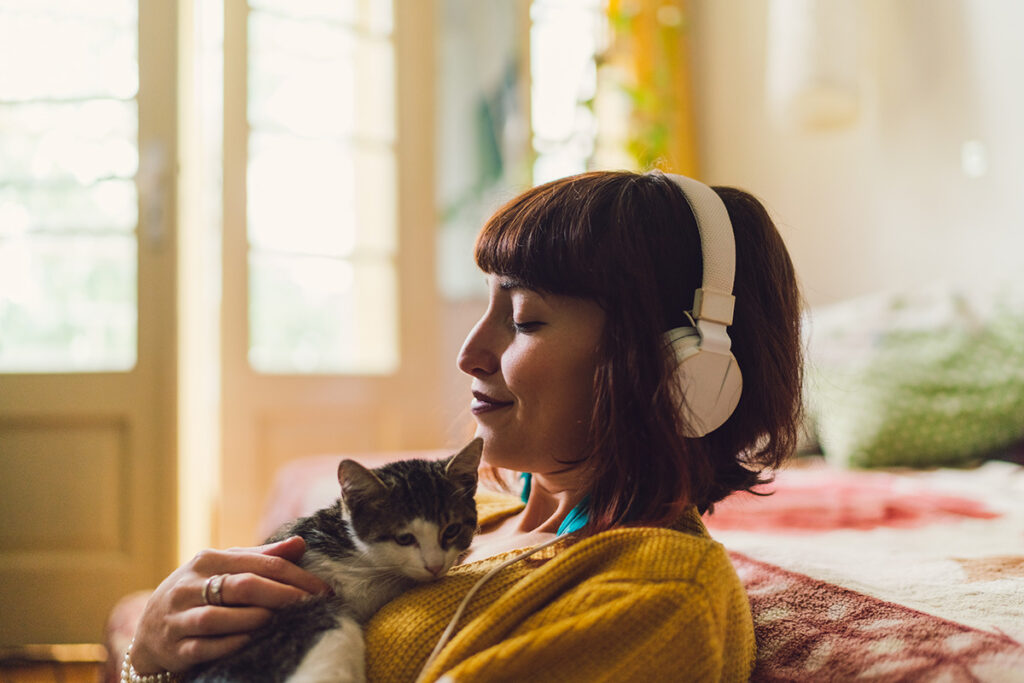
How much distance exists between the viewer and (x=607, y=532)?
26.4 inches

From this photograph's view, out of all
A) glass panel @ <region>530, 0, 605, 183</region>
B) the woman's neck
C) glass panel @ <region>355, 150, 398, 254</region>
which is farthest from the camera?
glass panel @ <region>530, 0, 605, 183</region>

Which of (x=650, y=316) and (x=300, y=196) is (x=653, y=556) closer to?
(x=650, y=316)

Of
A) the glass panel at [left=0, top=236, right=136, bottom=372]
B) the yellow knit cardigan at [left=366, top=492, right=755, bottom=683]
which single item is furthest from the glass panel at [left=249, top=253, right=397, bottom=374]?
the yellow knit cardigan at [left=366, top=492, right=755, bottom=683]

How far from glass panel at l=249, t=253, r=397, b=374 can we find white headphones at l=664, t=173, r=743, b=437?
2.26 metres

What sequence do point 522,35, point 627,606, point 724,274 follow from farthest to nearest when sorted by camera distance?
point 522,35 < point 724,274 < point 627,606

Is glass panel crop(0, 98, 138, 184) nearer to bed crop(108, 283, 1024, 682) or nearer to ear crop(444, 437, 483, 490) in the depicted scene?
bed crop(108, 283, 1024, 682)

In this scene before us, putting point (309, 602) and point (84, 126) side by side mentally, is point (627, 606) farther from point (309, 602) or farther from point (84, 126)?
point (84, 126)

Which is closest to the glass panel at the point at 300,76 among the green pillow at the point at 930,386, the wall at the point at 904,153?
the wall at the point at 904,153

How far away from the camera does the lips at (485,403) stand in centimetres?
86

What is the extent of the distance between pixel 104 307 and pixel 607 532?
96.3 inches

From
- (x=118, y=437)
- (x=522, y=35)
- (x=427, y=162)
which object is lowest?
(x=118, y=437)

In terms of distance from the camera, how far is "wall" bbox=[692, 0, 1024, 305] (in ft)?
7.59

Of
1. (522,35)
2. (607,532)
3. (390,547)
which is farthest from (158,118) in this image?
(607,532)

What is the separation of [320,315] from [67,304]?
2.68 feet
